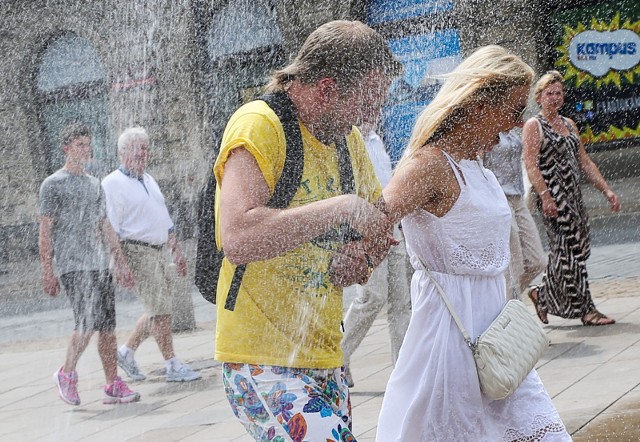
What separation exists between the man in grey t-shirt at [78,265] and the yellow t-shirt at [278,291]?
4276 mm

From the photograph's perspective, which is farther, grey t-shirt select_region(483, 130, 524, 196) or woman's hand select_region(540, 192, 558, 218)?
woman's hand select_region(540, 192, 558, 218)

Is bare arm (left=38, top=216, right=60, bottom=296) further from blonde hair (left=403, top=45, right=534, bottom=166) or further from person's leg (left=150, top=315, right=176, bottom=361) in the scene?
blonde hair (left=403, top=45, right=534, bottom=166)

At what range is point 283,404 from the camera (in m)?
2.93

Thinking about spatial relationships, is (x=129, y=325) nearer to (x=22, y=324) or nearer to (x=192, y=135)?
(x=22, y=324)

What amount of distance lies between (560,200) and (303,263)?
5.26 meters

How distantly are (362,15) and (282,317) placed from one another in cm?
1347

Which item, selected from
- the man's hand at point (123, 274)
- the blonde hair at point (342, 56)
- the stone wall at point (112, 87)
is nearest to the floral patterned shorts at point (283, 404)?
the blonde hair at point (342, 56)

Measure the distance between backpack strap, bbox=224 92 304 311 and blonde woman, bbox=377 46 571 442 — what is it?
399 millimetres

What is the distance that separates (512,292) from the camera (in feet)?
18.3

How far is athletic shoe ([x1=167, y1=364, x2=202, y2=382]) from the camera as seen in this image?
770cm

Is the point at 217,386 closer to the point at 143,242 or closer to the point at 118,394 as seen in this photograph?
the point at 118,394

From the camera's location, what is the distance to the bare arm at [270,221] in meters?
2.74

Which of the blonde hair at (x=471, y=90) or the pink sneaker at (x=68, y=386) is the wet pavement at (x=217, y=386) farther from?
the blonde hair at (x=471, y=90)

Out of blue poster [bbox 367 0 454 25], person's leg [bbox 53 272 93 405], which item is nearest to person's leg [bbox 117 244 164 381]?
person's leg [bbox 53 272 93 405]
